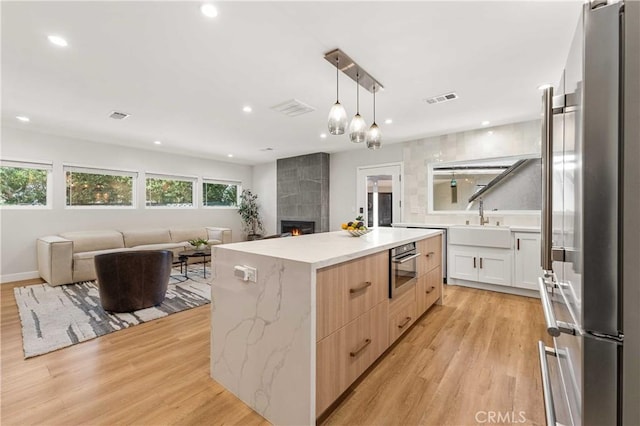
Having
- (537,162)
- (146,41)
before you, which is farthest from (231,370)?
(537,162)

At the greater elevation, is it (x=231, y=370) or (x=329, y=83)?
(x=329, y=83)

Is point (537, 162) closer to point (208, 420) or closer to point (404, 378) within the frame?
point (404, 378)

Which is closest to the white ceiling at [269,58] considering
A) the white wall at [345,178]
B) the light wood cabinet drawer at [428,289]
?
the white wall at [345,178]

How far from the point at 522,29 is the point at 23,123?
6.45 meters

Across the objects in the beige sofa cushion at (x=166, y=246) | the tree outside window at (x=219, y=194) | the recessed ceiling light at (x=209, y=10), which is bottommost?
the beige sofa cushion at (x=166, y=246)

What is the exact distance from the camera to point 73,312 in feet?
10.3

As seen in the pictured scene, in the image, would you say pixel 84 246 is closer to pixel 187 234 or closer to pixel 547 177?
pixel 187 234

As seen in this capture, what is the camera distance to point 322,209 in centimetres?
653

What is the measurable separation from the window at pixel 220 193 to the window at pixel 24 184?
9.69 feet

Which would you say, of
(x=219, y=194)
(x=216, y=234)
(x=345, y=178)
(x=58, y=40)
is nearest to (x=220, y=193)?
(x=219, y=194)

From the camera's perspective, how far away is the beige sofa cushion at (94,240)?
4.68 metres

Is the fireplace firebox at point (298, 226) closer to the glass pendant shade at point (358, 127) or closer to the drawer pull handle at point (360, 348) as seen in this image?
the glass pendant shade at point (358, 127)

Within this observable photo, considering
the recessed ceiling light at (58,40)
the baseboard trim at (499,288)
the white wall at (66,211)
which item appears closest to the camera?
the recessed ceiling light at (58,40)

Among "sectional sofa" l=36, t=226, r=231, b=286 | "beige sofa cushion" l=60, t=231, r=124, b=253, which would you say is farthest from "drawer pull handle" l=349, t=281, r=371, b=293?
"beige sofa cushion" l=60, t=231, r=124, b=253
